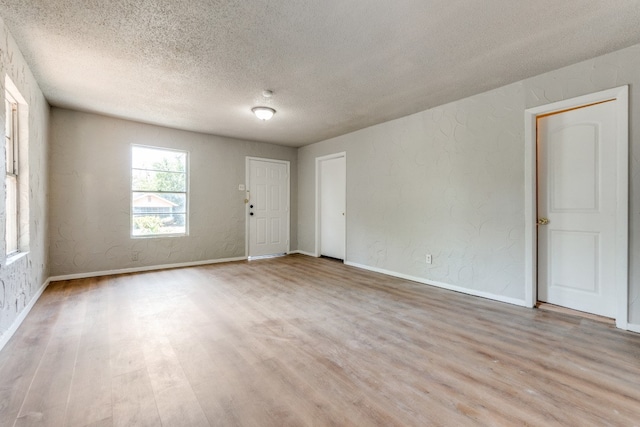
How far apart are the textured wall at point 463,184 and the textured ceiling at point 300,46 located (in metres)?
0.23

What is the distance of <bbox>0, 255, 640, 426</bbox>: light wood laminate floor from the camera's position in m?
1.49

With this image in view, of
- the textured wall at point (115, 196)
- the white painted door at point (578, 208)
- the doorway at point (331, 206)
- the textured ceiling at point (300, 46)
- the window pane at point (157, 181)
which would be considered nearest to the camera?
the textured ceiling at point (300, 46)

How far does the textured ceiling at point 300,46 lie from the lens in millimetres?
2016

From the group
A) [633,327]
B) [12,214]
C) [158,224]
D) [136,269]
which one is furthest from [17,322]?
[633,327]

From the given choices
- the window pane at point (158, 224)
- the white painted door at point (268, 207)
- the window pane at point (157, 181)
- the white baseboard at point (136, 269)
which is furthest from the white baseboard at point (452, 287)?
the window pane at point (157, 181)

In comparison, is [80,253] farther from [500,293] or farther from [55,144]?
[500,293]

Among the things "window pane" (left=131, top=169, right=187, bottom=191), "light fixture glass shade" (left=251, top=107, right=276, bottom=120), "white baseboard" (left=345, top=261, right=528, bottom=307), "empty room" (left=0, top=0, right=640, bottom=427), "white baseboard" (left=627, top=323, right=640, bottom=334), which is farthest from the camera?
"window pane" (left=131, top=169, right=187, bottom=191)

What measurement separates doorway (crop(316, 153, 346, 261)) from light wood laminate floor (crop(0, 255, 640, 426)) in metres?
2.47

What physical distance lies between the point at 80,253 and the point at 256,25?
4.18m

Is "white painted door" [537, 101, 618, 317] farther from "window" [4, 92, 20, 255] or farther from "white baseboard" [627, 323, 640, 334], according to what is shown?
"window" [4, 92, 20, 255]

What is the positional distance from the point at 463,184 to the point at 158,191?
186 inches

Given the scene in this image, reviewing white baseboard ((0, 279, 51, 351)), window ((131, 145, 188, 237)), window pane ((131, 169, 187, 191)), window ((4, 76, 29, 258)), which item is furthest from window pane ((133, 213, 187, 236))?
window ((4, 76, 29, 258))

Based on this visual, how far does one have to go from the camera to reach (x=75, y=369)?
1.87 meters

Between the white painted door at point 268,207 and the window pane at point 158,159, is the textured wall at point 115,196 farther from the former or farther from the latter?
the white painted door at point 268,207
